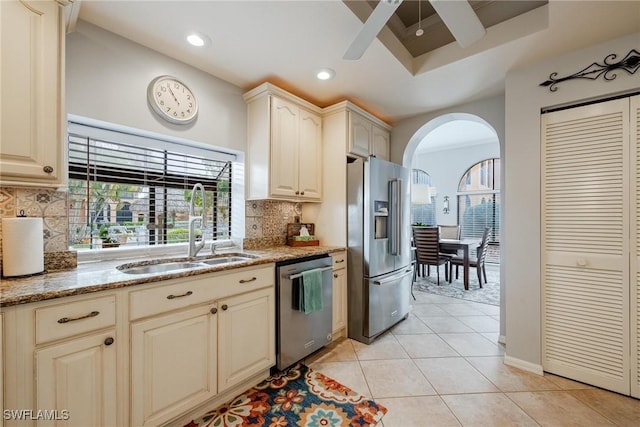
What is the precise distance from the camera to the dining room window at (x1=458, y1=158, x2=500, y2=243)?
6.08 meters

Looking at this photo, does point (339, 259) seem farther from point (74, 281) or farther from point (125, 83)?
point (125, 83)

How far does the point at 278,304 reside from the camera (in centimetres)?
203

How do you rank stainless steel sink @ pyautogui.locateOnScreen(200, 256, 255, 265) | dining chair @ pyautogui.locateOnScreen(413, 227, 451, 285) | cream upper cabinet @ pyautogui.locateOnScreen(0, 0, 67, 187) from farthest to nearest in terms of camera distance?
dining chair @ pyautogui.locateOnScreen(413, 227, 451, 285) < stainless steel sink @ pyautogui.locateOnScreen(200, 256, 255, 265) < cream upper cabinet @ pyautogui.locateOnScreen(0, 0, 67, 187)

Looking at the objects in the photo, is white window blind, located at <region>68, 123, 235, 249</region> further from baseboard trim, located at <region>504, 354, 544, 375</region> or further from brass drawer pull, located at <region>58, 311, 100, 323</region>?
baseboard trim, located at <region>504, 354, 544, 375</region>

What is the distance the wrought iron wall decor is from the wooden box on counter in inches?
94.0

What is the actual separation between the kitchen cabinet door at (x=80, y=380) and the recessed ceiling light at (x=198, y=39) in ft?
6.15

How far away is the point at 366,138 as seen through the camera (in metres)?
3.01

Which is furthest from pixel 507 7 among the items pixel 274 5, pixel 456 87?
pixel 274 5

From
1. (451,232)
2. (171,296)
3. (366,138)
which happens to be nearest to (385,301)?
(366,138)

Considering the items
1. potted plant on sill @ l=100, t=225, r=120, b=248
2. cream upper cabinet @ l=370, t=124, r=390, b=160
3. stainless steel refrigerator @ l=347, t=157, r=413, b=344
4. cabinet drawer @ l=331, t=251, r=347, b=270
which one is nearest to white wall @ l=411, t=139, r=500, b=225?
cream upper cabinet @ l=370, t=124, r=390, b=160

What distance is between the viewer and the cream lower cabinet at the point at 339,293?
8.49ft

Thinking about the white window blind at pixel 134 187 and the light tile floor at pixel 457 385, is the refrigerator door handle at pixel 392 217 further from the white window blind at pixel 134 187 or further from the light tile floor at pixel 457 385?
the white window blind at pixel 134 187

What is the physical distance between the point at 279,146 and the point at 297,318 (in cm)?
153

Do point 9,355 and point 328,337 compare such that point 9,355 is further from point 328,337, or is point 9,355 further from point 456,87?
point 456,87
